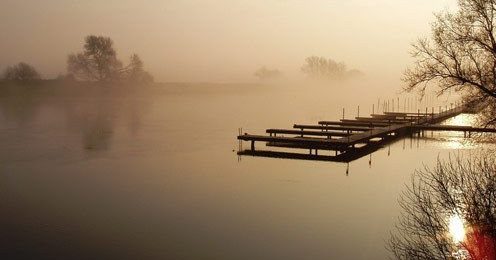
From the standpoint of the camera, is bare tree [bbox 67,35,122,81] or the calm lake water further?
bare tree [bbox 67,35,122,81]

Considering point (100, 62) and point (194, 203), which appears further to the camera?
point (100, 62)

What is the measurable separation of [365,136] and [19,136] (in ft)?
117

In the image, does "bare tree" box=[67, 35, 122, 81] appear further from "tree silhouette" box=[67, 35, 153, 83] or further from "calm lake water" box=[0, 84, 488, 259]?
"calm lake water" box=[0, 84, 488, 259]

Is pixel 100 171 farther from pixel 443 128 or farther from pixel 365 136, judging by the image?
pixel 443 128

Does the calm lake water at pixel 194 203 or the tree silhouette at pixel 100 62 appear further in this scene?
the tree silhouette at pixel 100 62

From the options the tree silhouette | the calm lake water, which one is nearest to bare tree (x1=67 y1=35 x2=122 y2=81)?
the tree silhouette

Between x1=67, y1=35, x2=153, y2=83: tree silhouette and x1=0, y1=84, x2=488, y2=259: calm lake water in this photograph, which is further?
x1=67, y1=35, x2=153, y2=83: tree silhouette

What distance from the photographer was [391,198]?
87.4ft

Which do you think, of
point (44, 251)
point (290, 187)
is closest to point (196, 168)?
point (290, 187)

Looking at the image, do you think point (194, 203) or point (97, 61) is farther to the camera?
point (97, 61)

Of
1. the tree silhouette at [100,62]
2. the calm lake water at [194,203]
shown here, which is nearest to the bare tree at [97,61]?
the tree silhouette at [100,62]

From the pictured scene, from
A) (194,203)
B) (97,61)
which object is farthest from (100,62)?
(194,203)

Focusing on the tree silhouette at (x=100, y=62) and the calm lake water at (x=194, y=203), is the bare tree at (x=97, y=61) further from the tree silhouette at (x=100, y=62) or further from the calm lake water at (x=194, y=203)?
the calm lake water at (x=194, y=203)

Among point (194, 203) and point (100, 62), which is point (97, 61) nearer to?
point (100, 62)
